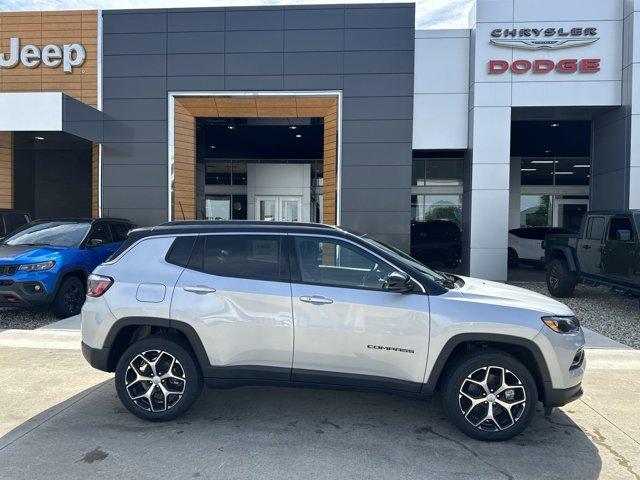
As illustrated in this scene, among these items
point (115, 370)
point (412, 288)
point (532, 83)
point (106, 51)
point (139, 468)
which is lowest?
point (139, 468)

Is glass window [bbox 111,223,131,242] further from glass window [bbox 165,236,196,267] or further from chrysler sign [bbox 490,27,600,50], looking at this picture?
chrysler sign [bbox 490,27,600,50]

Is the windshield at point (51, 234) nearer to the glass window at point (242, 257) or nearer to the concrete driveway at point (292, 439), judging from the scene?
the concrete driveway at point (292, 439)

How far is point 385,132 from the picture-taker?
1247 cm

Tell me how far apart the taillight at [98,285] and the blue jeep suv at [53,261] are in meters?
3.86

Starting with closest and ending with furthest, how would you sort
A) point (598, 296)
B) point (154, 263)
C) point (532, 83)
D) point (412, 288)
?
point (412, 288) → point (154, 263) → point (598, 296) → point (532, 83)

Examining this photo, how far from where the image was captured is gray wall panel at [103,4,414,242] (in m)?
12.3

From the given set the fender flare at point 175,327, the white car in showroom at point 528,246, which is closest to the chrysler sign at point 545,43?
the white car in showroom at point 528,246

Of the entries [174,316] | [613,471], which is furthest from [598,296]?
[174,316]

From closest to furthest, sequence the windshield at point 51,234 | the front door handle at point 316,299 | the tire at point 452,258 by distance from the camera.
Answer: the front door handle at point 316,299 → the windshield at point 51,234 → the tire at point 452,258

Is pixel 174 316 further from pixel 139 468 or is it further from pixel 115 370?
pixel 139 468

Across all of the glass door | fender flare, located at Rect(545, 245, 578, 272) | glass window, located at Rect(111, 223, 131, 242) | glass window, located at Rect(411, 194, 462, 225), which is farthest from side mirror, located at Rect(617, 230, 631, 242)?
the glass door

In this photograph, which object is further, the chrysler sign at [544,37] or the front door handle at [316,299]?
the chrysler sign at [544,37]

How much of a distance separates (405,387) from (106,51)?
41.8 ft

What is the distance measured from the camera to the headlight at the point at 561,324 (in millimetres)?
3605
